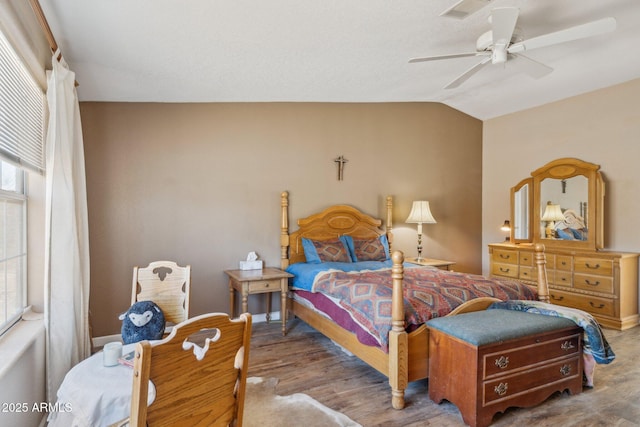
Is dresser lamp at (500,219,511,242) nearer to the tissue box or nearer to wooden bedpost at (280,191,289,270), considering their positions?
wooden bedpost at (280,191,289,270)

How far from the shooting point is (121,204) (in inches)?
156

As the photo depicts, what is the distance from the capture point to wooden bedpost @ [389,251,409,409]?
251 centimetres

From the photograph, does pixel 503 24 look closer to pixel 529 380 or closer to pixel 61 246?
pixel 529 380

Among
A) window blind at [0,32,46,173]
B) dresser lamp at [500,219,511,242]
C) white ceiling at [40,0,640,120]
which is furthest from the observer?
dresser lamp at [500,219,511,242]

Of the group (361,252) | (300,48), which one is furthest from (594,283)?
(300,48)

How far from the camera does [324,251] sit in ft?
14.5

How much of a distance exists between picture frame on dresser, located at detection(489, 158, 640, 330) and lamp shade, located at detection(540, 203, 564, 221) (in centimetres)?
1

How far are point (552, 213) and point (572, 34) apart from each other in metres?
3.06

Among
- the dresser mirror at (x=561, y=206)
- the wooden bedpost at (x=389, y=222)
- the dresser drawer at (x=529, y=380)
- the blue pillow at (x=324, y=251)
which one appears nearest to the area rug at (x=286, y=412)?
the dresser drawer at (x=529, y=380)

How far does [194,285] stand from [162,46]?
2444 millimetres

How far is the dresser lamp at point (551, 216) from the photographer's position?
4934 millimetres

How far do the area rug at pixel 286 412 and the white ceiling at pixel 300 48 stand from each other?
8.79ft

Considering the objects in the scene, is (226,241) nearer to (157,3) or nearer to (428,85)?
(157,3)

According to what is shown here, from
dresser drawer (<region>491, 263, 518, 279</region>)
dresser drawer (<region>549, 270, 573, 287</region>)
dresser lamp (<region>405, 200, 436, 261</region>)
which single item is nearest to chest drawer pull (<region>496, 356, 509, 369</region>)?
dresser lamp (<region>405, 200, 436, 261</region>)
